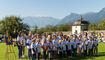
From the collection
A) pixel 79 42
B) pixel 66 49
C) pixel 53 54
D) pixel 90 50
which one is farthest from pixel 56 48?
pixel 90 50

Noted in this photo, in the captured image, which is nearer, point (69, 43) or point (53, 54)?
point (53, 54)

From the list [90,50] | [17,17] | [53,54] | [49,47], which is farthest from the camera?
[17,17]

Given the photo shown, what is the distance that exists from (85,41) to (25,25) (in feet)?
143

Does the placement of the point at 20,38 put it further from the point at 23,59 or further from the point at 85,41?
the point at 85,41

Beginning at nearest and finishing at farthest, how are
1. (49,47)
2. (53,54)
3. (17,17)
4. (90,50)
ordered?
(49,47) < (53,54) < (90,50) < (17,17)

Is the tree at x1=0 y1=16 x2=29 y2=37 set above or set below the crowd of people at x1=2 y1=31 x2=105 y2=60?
above

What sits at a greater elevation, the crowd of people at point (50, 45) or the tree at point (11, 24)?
the tree at point (11, 24)

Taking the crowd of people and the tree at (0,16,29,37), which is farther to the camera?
the tree at (0,16,29,37)

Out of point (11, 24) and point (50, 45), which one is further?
point (11, 24)

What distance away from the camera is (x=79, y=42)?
549 inches

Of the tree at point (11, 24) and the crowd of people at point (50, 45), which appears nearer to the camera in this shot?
the crowd of people at point (50, 45)

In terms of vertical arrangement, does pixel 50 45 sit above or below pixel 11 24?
below

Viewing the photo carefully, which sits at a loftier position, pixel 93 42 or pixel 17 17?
pixel 17 17

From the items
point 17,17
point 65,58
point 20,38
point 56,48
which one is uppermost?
point 17,17
